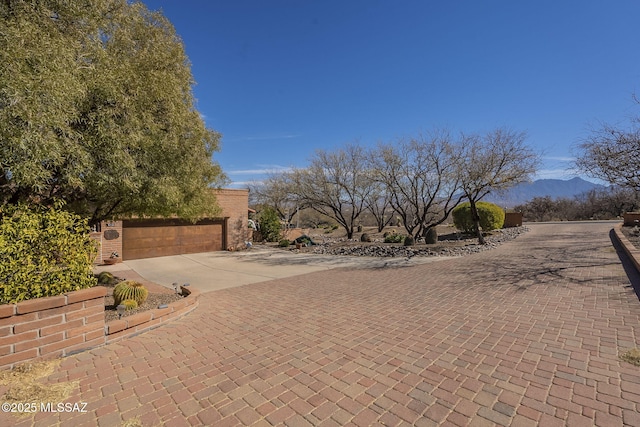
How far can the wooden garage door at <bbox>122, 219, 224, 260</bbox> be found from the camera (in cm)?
1309

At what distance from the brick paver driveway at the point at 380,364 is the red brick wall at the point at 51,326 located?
0.71 feet

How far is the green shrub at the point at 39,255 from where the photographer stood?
319 centimetres

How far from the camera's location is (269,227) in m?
19.3

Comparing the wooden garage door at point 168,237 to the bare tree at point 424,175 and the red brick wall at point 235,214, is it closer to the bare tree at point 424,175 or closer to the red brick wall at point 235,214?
the red brick wall at point 235,214

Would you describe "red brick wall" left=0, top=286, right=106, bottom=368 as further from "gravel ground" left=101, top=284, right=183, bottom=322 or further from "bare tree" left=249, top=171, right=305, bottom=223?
"bare tree" left=249, top=171, right=305, bottom=223

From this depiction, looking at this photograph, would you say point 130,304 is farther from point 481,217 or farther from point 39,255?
point 481,217

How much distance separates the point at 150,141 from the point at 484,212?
18628mm

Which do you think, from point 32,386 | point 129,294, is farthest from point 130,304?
point 32,386

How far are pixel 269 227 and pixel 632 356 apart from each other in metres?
17.2

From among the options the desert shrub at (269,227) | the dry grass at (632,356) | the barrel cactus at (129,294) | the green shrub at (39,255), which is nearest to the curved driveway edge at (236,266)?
the barrel cactus at (129,294)

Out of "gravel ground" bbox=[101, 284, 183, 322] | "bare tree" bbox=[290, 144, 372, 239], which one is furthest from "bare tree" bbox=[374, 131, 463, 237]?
"gravel ground" bbox=[101, 284, 183, 322]

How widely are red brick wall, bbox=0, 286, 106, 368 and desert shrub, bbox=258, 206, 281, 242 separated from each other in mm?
15476

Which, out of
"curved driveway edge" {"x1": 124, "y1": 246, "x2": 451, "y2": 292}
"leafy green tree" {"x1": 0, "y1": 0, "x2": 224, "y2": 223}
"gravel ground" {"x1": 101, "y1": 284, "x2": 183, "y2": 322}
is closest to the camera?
"leafy green tree" {"x1": 0, "y1": 0, "x2": 224, "y2": 223}

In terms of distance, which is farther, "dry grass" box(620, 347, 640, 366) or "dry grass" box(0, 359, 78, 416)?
"dry grass" box(620, 347, 640, 366)
